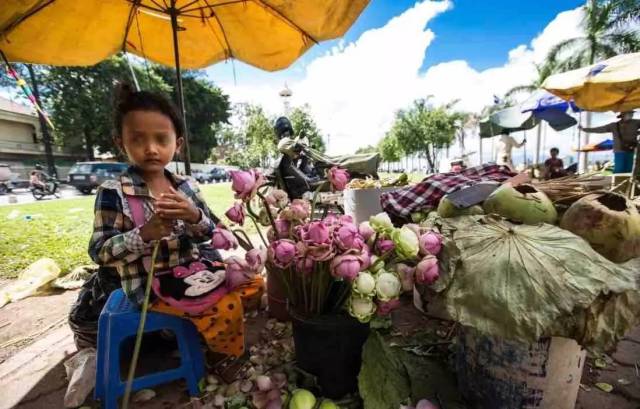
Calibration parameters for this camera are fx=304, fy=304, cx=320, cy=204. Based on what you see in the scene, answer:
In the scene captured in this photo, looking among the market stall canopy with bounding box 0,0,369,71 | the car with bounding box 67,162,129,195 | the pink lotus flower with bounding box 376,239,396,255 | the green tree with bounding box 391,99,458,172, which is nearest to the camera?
the pink lotus flower with bounding box 376,239,396,255

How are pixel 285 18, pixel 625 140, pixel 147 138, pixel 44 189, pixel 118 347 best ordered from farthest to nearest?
pixel 44 189 → pixel 625 140 → pixel 285 18 → pixel 147 138 → pixel 118 347

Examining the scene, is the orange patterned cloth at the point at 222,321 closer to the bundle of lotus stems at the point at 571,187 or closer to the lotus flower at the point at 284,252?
the lotus flower at the point at 284,252

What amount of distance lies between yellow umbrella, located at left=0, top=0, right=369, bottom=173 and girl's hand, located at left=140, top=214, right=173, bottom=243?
1.82 m

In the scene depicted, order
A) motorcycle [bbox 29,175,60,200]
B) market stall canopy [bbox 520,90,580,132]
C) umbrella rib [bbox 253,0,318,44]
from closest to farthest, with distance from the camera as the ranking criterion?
umbrella rib [bbox 253,0,318,44], market stall canopy [bbox 520,90,580,132], motorcycle [bbox 29,175,60,200]

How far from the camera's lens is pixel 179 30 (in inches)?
120

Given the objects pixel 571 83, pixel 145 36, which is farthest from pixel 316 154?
pixel 571 83

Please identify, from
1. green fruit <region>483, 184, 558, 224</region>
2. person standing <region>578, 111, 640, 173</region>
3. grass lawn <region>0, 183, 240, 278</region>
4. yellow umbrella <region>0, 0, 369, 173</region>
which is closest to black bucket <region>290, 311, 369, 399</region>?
green fruit <region>483, 184, 558, 224</region>

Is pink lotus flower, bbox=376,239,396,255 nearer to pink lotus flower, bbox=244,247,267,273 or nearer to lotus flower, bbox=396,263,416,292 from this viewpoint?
lotus flower, bbox=396,263,416,292

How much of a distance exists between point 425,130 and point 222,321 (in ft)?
126

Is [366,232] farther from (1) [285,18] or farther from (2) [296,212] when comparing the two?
(1) [285,18]

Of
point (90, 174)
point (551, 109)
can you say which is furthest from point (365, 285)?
point (90, 174)

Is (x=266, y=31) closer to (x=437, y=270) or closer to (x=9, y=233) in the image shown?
(x=437, y=270)

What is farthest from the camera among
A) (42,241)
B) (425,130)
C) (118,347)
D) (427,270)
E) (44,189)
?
(425,130)

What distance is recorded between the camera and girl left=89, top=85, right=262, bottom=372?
1262 mm
